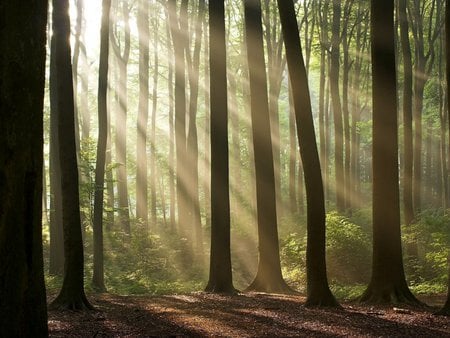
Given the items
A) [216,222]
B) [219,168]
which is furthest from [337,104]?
[216,222]

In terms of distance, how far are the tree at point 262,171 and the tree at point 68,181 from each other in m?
5.72

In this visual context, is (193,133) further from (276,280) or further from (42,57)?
(42,57)

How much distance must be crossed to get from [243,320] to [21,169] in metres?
5.86

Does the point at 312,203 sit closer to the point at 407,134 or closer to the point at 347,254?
the point at 347,254

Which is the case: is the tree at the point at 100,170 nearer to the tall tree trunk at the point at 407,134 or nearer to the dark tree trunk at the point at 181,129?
the dark tree trunk at the point at 181,129

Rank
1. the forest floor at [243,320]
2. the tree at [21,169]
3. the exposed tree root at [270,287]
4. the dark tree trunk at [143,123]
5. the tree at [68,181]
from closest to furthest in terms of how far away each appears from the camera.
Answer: the tree at [21,169] → the forest floor at [243,320] → the tree at [68,181] → the exposed tree root at [270,287] → the dark tree trunk at [143,123]

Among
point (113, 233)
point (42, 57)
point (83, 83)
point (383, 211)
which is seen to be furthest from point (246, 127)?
point (42, 57)

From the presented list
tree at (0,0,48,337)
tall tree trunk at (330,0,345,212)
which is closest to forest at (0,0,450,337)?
tree at (0,0,48,337)

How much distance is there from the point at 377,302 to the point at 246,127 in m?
29.5

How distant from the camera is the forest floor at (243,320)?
8445 mm

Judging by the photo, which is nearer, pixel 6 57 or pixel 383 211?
pixel 6 57

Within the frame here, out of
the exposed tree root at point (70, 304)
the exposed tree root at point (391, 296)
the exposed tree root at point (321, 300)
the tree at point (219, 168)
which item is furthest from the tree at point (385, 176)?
the exposed tree root at point (70, 304)

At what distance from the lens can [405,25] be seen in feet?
78.0

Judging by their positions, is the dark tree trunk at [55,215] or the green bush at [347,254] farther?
the dark tree trunk at [55,215]
